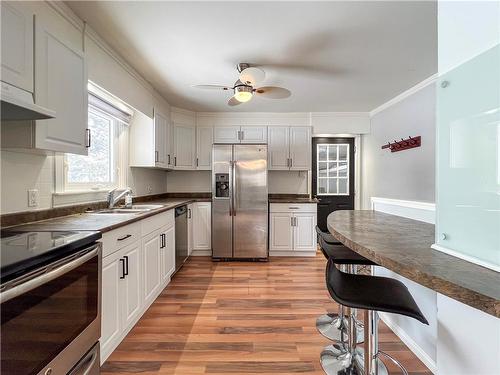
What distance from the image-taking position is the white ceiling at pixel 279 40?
1751mm

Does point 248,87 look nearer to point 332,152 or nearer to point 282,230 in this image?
point 282,230

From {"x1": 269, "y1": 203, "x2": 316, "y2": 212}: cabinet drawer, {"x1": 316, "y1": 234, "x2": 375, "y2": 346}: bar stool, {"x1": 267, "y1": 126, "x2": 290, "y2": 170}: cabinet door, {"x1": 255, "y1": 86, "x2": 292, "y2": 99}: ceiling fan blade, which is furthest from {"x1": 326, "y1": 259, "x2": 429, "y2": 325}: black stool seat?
{"x1": 267, "y1": 126, "x2": 290, "y2": 170}: cabinet door

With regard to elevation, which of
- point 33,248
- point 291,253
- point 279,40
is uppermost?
point 279,40

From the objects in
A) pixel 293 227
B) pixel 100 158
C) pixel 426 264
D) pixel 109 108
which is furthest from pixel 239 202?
pixel 426 264

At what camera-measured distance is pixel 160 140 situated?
3480 millimetres

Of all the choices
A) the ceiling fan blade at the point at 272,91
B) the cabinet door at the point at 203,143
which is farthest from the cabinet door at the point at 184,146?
the ceiling fan blade at the point at 272,91

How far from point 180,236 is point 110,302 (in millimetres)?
1661

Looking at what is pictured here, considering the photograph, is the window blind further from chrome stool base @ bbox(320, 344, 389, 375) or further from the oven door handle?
chrome stool base @ bbox(320, 344, 389, 375)

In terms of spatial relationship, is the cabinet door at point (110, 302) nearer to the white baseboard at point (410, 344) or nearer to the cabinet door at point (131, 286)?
the cabinet door at point (131, 286)

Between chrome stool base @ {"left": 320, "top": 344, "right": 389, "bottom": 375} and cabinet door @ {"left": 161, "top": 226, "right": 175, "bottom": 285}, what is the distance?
5.72 ft

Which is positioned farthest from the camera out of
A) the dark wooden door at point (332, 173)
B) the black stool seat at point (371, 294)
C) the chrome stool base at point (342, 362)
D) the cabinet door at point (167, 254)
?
the dark wooden door at point (332, 173)

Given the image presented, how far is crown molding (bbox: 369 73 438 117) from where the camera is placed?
288 centimetres

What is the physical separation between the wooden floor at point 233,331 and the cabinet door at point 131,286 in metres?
0.16

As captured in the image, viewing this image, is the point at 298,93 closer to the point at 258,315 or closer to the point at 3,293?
the point at 258,315
